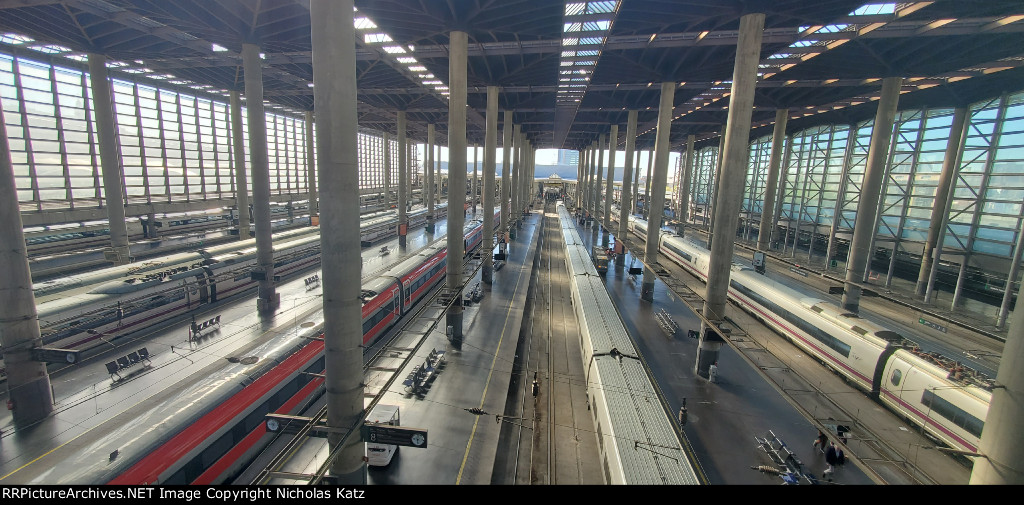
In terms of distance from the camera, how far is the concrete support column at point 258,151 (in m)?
22.0

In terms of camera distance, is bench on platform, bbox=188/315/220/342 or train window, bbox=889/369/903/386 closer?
train window, bbox=889/369/903/386

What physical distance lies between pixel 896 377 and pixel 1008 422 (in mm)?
11929

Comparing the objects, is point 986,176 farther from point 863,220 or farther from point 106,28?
point 106,28

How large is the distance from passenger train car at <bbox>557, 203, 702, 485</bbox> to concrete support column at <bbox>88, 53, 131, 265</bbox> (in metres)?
33.1

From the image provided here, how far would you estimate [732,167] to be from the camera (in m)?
17.0

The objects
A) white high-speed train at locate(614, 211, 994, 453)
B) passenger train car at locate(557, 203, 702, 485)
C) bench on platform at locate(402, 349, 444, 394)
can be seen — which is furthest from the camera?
bench on platform at locate(402, 349, 444, 394)

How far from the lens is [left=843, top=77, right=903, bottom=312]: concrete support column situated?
2375 cm

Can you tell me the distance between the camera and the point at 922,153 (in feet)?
101

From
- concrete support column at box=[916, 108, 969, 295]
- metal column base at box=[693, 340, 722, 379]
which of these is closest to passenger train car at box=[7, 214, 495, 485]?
metal column base at box=[693, 340, 722, 379]

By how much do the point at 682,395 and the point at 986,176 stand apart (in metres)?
27.3

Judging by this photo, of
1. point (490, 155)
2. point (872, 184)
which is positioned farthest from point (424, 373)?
point (872, 184)

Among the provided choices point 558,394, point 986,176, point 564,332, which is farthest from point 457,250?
point 986,176

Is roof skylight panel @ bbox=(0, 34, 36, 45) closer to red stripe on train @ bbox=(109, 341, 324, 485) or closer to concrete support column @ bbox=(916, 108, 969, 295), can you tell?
red stripe on train @ bbox=(109, 341, 324, 485)

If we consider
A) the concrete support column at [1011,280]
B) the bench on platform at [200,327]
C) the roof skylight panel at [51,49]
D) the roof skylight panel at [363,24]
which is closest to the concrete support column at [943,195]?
the concrete support column at [1011,280]
